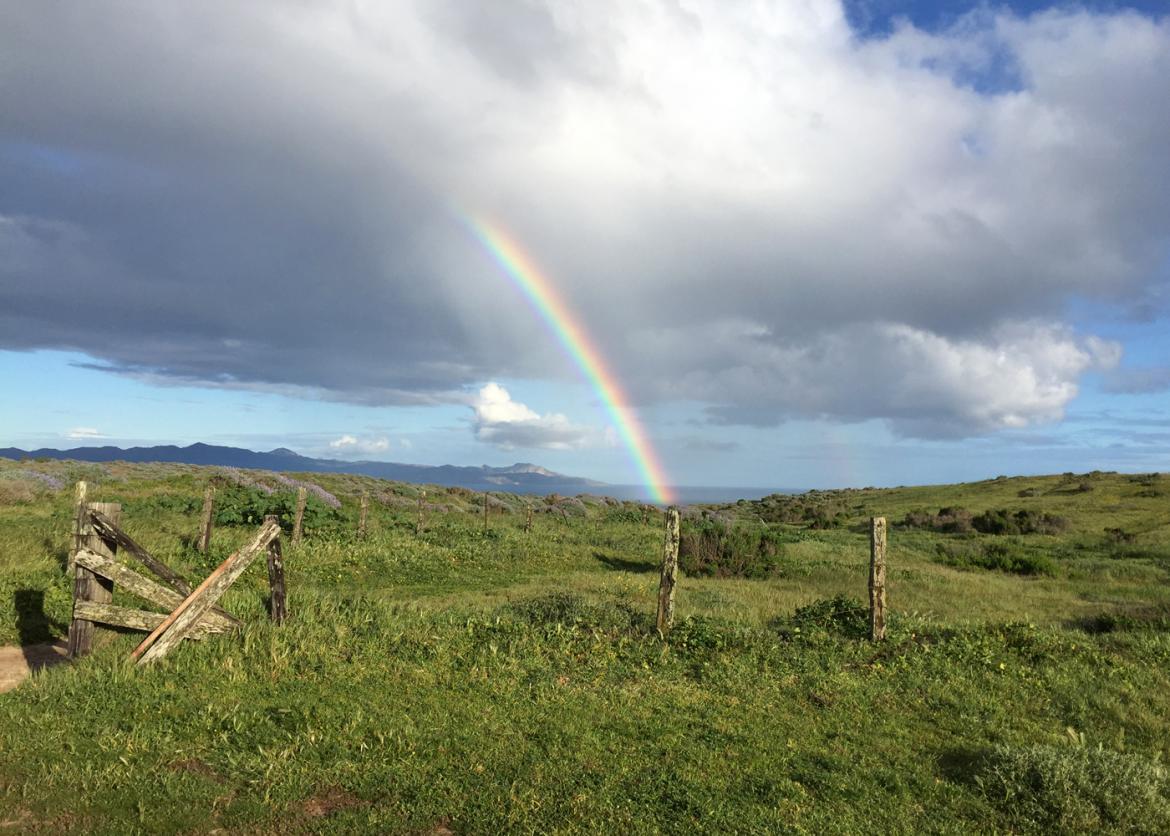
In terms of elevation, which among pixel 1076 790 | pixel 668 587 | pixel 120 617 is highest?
pixel 668 587

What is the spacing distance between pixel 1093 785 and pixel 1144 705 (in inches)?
172

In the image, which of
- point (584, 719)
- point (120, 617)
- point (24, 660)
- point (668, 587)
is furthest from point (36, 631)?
point (668, 587)

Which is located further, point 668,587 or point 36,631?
point 668,587

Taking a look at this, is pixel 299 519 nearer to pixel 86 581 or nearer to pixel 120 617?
pixel 86 581

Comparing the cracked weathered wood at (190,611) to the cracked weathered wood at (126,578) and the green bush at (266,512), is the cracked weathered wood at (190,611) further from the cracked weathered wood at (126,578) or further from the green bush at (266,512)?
the green bush at (266,512)

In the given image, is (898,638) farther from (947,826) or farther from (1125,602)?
(1125,602)

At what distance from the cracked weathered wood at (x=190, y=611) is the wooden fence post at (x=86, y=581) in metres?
1.26

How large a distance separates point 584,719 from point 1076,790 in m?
5.12

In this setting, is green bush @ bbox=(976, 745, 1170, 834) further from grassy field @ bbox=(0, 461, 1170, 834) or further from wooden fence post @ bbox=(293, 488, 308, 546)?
wooden fence post @ bbox=(293, 488, 308, 546)

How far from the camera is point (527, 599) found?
17.5 m

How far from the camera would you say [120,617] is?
1015 cm

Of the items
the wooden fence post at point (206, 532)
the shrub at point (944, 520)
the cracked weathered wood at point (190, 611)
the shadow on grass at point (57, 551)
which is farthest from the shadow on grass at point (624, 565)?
the shrub at point (944, 520)

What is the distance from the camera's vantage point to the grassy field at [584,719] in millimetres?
6430

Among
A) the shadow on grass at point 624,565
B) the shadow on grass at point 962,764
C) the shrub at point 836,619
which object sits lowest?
the shadow on grass at point 624,565
